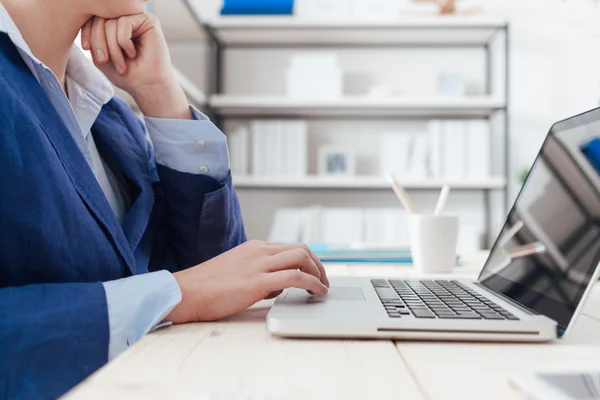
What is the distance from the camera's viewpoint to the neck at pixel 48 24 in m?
0.76

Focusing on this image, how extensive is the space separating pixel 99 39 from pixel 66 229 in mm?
385

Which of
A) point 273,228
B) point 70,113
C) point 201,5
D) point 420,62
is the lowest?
point 273,228

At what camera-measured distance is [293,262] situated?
56 centimetres

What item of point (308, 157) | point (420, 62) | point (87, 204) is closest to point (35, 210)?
point (87, 204)

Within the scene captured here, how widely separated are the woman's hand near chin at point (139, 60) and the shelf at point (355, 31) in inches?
69.1

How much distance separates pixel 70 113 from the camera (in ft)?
2.45

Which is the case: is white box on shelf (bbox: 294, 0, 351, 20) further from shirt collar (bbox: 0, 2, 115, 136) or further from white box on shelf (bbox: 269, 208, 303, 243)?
shirt collar (bbox: 0, 2, 115, 136)

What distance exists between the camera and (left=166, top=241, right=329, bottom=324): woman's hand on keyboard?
0.52 m

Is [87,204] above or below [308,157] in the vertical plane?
below

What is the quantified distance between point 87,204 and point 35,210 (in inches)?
3.1

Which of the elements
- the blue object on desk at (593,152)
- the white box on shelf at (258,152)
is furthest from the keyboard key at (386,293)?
the white box on shelf at (258,152)

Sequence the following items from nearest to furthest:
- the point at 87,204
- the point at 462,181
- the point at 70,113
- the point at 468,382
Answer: the point at 468,382
the point at 87,204
the point at 70,113
the point at 462,181

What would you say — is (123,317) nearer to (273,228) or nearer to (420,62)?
(273,228)

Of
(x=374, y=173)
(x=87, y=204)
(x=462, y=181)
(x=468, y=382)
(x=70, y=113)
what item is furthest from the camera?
(x=374, y=173)
